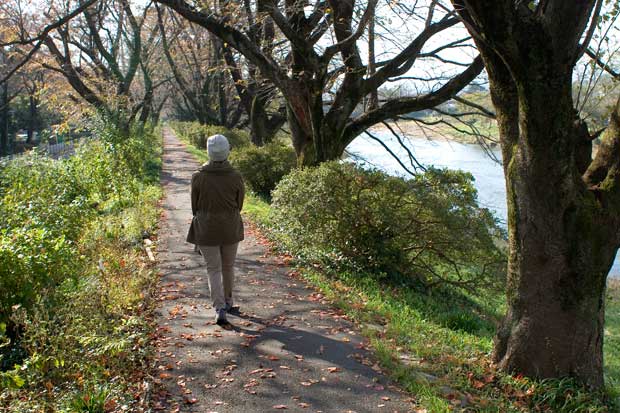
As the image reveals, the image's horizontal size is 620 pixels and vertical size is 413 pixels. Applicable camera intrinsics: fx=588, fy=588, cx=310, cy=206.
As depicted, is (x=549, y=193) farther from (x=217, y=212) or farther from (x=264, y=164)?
(x=264, y=164)

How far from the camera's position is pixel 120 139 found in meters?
17.8

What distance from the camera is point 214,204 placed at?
6.05 meters

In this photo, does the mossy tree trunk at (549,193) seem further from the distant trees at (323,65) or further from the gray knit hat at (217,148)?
the distant trees at (323,65)

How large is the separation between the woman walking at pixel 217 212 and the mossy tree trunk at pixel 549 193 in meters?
2.71

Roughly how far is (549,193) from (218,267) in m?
3.30

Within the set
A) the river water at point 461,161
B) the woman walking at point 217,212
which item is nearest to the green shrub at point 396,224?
the woman walking at point 217,212

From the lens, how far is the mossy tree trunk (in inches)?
184

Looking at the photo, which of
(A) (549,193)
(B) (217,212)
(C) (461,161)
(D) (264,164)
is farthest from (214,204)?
(C) (461,161)

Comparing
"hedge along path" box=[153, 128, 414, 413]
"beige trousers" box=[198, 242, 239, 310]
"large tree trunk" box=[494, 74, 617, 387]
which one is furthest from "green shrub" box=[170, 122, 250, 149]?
"large tree trunk" box=[494, 74, 617, 387]

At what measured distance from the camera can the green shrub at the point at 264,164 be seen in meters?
17.8

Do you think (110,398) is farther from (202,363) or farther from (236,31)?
(236,31)

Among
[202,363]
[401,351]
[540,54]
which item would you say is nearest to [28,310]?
[202,363]

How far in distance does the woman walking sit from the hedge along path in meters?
0.51

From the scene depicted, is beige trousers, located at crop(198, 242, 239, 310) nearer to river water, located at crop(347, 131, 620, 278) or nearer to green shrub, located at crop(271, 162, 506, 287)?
green shrub, located at crop(271, 162, 506, 287)
